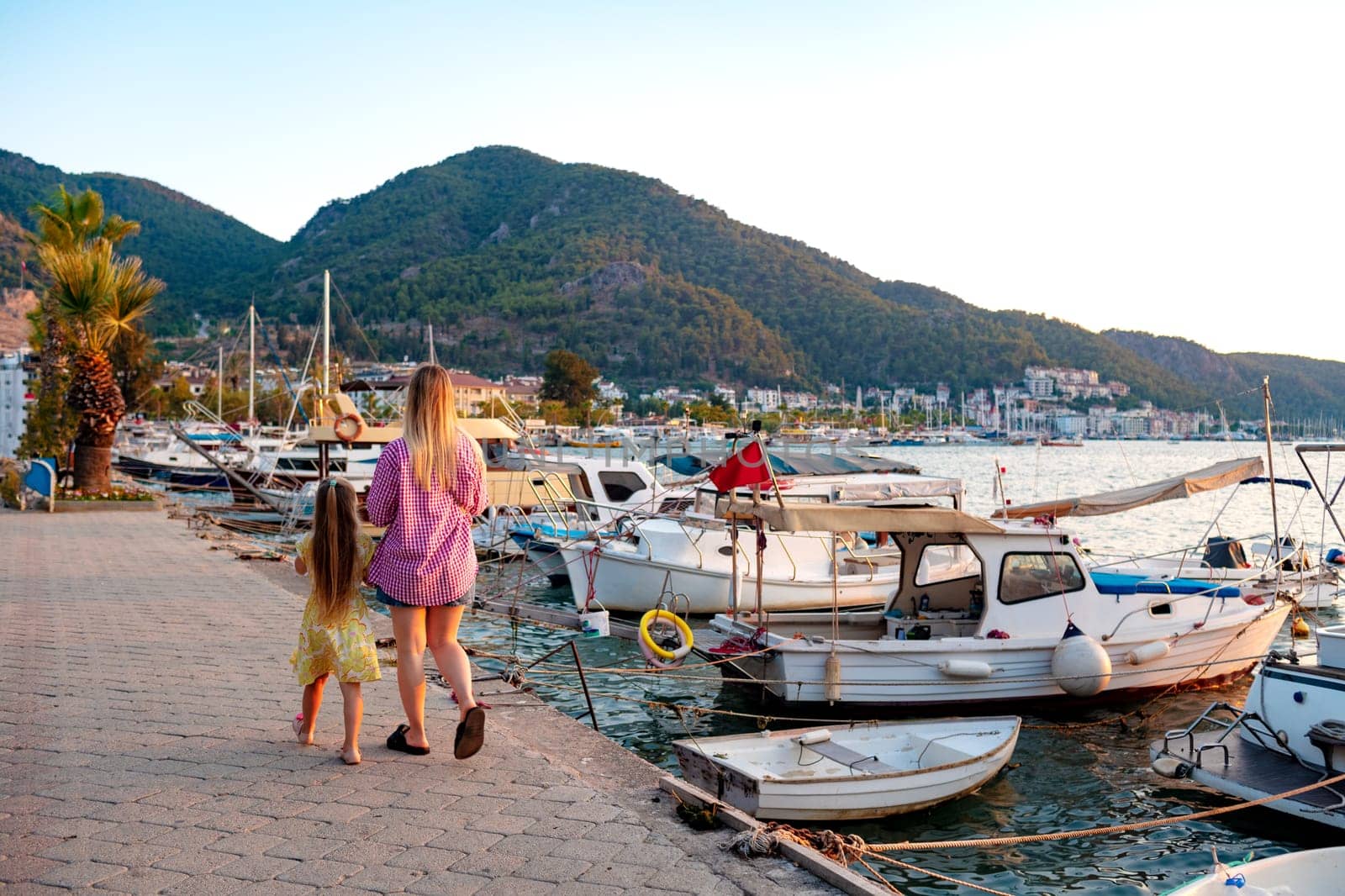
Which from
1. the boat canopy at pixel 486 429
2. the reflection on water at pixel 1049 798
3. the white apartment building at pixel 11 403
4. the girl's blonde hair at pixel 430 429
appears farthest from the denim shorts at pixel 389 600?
the white apartment building at pixel 11 403

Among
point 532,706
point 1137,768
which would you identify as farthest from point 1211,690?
point 532,706

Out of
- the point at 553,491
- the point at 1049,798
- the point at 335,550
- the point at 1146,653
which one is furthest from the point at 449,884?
the point at 553,491

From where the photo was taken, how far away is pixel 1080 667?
11.0 metres

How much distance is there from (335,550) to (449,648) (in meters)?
0.82

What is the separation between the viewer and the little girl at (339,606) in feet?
18.2

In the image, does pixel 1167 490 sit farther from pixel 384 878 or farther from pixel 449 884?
pixel 384 878

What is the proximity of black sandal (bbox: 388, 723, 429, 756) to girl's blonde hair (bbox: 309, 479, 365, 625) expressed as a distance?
88cm

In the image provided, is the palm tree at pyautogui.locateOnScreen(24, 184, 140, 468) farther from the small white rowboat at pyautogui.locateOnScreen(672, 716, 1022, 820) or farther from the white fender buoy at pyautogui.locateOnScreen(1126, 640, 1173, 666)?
the white fender buoy at pyautogui.locateOnScreen(1126, 640, 1173, 666)

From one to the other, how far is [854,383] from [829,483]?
557 ft

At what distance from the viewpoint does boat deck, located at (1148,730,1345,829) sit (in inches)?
310

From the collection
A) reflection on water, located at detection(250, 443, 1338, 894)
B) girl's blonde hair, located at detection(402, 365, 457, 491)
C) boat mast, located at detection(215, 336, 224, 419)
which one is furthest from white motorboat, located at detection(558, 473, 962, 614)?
boat mast, located at detection(215, 336, 224, 419)

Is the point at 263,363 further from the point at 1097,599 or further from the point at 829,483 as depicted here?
the point at 1097,599

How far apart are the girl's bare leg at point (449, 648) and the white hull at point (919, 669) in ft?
16.8

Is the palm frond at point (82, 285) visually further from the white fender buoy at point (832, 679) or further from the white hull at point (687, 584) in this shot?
the white fender buoy at point (832, 679)
